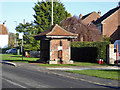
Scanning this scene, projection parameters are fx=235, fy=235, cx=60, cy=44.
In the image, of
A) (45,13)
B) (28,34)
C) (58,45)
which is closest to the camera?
(58,45)

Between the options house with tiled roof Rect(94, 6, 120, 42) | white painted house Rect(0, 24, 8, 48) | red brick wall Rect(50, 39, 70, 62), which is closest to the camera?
red brick wall Rect(50, 39, 70, 62)

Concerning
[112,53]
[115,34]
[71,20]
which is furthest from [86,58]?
[115,34]

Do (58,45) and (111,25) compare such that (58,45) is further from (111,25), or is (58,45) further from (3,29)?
(3,29)

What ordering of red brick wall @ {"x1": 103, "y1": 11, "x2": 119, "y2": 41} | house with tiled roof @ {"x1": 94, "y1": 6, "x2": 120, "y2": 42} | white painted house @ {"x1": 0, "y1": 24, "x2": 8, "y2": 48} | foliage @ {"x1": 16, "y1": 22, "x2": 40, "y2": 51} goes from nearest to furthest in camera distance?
foliage @ {"x1": 16, "y1": 22, "x2": 40, "y2": 51} < house with tiled roof @ {"x1": 94, "y1": 6, "x2": 120, "y2": 42} < red brick wall @ {"x1": 103, "y1": 11, "x2": 119, "y2": 41} < white painted house @ {"x1": 0, "y1": 24, "x2": 8, "y2": 48}

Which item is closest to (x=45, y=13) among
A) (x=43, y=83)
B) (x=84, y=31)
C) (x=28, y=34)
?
(x=28, y=34)

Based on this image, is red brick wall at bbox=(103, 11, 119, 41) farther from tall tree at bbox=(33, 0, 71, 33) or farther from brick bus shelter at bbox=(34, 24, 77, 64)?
brick bus shelter at bbox=(34, 24, 77, 64)

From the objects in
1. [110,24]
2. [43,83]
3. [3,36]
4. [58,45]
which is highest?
[110,24]

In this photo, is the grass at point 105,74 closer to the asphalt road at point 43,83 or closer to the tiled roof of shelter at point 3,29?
the asphalt road at point 43,83

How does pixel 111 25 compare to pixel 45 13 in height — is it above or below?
below

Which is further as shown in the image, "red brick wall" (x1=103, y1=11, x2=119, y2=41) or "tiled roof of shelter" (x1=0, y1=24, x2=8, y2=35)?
"tiled roof of shelter" (x1=0, y1=24, x2=8, y2=35)

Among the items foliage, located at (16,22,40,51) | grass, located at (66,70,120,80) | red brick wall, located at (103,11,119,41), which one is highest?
red brick wall, located at (103,11,119,41)

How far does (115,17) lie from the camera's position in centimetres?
5981

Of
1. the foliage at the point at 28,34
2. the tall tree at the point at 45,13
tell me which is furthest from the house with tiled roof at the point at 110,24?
the foliage at the point at 28,34

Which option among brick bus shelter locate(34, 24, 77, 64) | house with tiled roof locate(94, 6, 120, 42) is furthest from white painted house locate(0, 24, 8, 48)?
brick bus shelter locate(34, 24, 77, 64)
